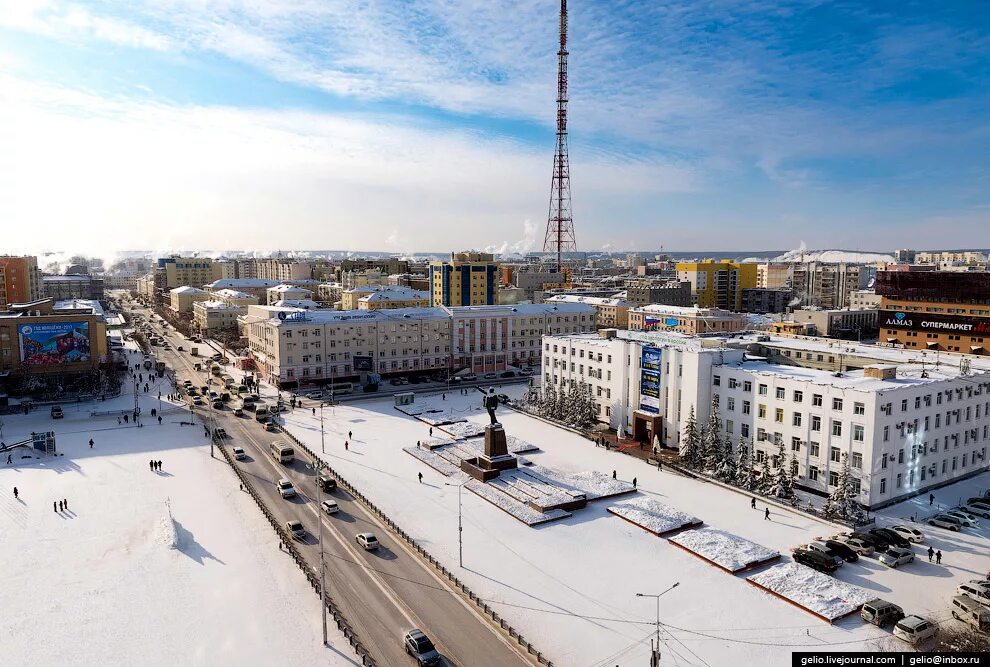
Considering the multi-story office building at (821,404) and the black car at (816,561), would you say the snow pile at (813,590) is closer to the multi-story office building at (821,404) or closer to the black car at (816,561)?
the black car at (816,561)

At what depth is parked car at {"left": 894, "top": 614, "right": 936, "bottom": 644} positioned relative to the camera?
27.8 metres

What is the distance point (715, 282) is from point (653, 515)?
152072 mm

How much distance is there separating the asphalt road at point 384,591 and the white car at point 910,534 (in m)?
25.0

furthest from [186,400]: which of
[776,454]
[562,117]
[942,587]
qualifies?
[562,117]

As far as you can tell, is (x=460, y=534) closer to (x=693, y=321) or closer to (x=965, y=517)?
(x=965, y=517)

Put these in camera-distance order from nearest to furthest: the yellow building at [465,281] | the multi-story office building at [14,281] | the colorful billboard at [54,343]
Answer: the colorful billboard at [54,343], the yellow building at [465,281], the multi-story office building at [14,281]

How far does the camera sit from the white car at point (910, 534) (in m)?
37.8

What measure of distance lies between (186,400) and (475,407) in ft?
111

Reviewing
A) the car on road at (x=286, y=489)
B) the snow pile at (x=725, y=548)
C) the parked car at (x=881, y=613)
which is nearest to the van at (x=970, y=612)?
the parked car at (x=881, y=613)

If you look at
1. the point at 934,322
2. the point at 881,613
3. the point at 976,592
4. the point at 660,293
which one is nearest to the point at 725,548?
the point at 881,613

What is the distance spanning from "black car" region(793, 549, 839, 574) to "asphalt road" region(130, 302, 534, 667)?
17.2 metres

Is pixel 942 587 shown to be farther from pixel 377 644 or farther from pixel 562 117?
pixel 562 117

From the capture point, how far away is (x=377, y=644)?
27.8 meters

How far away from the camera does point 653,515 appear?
41.4 metres
